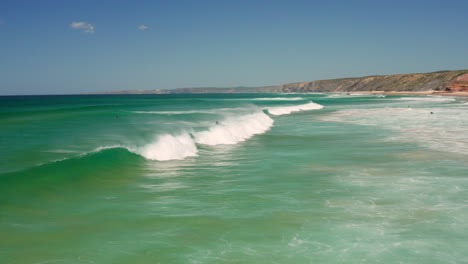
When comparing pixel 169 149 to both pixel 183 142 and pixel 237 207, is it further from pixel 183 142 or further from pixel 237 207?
pixel 237 207

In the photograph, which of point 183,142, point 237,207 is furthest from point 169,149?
point 237,207

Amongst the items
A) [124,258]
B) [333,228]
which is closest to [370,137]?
[333,228]

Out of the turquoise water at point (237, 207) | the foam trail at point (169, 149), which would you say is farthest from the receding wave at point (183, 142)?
the turquoise water at point (237, 207)

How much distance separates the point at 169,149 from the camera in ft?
54.3

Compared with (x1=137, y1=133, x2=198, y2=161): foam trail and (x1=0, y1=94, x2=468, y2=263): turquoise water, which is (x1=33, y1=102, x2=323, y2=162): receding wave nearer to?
(x1=137, y1=133, x2=198, y2=161): foam trail

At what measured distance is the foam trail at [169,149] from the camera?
15.6m

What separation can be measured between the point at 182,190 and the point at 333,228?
4.09 meters

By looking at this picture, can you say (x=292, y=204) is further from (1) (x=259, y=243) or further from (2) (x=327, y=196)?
(1) (x=259, y=243)

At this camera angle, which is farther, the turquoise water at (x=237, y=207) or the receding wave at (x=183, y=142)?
the receding wave at (x=183, y=142)

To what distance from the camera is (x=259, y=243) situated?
6758 mm

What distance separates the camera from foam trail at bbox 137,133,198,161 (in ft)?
Result: 51.3

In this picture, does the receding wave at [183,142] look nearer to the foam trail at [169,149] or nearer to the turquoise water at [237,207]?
the foam trail at [169,149]

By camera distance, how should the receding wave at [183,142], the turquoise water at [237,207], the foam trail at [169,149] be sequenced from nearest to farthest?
the turquoise water at [237,207], the foam trail at [169,149], the receding wave at [183,142]

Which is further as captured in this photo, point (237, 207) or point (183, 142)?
point (183, 142)
